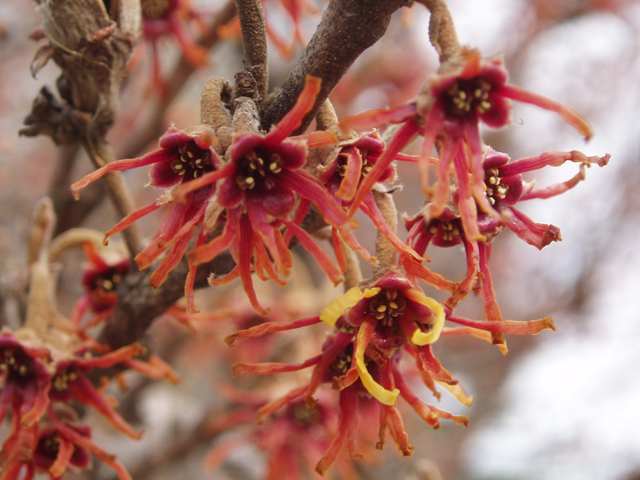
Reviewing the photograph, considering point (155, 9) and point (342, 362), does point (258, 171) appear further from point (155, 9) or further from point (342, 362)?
point (155, 9)

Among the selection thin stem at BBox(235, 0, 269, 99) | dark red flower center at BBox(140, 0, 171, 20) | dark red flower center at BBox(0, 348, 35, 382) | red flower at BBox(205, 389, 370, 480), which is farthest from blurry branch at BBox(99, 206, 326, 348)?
dark red flower center at BBox(140, 0, 171, 20)

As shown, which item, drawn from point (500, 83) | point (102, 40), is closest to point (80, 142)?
point (102, 40)

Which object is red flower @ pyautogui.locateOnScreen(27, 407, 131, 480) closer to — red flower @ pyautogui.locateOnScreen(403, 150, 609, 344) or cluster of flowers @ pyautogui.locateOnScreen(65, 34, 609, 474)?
cluster of flowers @ pyautogui.locateOnScreen(65, 34, 609, 474)

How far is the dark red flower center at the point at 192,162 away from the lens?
0.78 meters

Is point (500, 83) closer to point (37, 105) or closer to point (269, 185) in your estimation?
point (269, 185)

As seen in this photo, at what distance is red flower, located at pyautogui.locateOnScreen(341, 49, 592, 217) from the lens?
611 millimetres

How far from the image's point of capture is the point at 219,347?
3773mm

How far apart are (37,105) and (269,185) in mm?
799

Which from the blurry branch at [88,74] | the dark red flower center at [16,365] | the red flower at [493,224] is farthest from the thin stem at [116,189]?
the red flower at [493,224]

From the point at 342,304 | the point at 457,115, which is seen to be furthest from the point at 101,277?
the point at 457,115

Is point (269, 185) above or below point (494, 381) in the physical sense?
above

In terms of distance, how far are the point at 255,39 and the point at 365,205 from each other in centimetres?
38

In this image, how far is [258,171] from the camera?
70 centimetres

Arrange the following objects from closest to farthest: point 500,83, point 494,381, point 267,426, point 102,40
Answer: point 500,83, point 102,40, point 267,426, point 494,381
